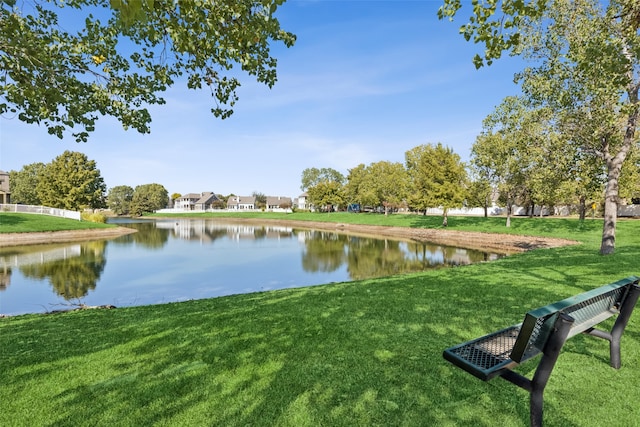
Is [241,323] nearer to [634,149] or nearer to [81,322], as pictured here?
[81,322]

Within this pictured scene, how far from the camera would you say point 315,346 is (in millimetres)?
4898

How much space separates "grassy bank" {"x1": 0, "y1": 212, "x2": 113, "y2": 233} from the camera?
32656mm

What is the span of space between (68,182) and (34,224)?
97.2ft

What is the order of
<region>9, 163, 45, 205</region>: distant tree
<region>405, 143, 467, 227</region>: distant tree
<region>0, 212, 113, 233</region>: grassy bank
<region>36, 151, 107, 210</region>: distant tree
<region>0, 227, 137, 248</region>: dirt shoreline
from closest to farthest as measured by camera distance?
<region>0, 227, 137, 248</region>: dirt shoreline → <region>0, 212, 113, 233</region>: grassy bank → <region>405, 143, 467, 227</region>: distant tree → <region>36, 151, 107, 210</region>: distant tree → <region>9, 163, 45, 205</region>: distant tree

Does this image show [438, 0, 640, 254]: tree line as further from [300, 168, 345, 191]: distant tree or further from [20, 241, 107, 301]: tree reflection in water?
[300, 168, 345, 191]: distant tree

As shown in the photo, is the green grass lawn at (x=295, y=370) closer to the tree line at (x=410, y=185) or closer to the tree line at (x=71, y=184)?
the tree line at (x=410, y=185)

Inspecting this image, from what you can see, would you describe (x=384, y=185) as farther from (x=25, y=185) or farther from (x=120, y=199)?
(x=120, y=199)

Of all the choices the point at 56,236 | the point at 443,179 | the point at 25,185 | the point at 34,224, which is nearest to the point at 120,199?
the point at 25,185

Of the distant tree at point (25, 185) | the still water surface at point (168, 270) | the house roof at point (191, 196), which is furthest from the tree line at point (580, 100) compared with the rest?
the house roof at point (191, 196)

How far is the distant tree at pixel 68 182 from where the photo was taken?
196 feet

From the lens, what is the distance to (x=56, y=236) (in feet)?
113

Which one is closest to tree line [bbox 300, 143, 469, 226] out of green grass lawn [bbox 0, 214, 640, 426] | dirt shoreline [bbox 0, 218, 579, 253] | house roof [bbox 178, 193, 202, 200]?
dirt shoreline [bbox 0, 218, 579, 253]

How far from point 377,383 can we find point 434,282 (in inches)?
250

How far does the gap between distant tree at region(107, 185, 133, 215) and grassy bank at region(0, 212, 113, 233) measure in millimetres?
66019
